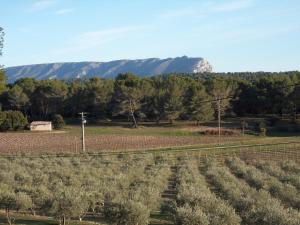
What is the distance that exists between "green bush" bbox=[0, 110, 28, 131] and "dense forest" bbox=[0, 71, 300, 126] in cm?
841

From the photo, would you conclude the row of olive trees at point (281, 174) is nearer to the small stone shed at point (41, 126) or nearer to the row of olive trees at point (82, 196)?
the row of olive trees at point (82, 196)

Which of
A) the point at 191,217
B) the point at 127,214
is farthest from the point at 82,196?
the point at 191,217

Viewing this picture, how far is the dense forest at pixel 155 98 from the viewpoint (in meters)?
95.1

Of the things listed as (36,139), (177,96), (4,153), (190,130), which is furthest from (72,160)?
(177,96)

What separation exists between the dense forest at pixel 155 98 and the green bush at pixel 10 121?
27.6 feet

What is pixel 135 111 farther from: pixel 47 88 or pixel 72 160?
pixel 72 160

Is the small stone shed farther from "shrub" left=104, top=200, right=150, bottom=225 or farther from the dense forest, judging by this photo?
"shrub" left=104, top=200, right=150, bottom=225

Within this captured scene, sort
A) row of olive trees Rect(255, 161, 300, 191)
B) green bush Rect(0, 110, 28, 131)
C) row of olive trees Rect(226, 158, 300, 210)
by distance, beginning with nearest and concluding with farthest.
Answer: row of olive trees Rect(226, 158, 300, 210), row of olive trees Rect(255, 161, 300, 191), green bush Rect(0, 110, 28, 131)

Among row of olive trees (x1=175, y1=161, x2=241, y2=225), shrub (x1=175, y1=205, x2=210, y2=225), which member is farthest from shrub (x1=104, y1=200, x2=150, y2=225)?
shrub (x1=175, y1=205, x2=210, y2=225)

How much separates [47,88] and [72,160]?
57.8 m

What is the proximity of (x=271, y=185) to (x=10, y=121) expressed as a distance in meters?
63.9

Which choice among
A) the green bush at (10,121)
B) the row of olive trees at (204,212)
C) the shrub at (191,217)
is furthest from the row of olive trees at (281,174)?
the green bush at (10,121)

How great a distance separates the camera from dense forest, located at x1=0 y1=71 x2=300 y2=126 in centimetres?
9506

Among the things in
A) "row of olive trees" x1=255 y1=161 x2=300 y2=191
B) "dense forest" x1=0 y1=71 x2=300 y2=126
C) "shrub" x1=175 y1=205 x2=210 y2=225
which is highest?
"dense forest" x1=0 y1=71 x2=300 y2=126
